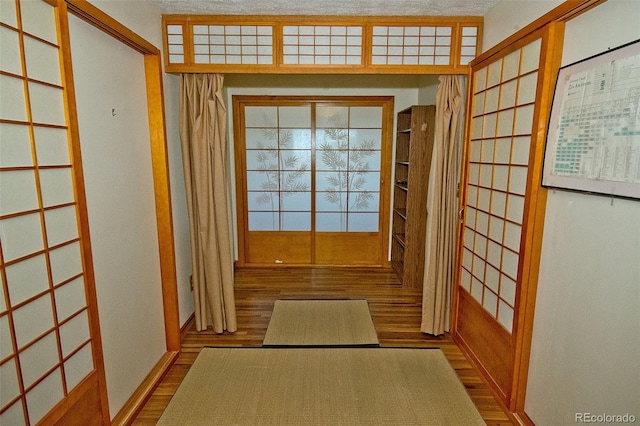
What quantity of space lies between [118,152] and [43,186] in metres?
0.69

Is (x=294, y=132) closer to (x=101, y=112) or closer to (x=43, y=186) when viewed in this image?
(x=101, y=112)

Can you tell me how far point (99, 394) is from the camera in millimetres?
1768

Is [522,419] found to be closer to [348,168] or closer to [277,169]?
[348,168]

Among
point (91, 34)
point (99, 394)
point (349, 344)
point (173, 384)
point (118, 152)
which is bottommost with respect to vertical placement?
point (173, 384)

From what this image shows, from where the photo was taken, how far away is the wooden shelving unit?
147 inches

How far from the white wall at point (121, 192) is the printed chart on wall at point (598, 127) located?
7.27ft

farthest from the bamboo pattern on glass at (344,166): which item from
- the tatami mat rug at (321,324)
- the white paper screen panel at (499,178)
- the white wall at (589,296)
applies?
the white wall at (589,296)

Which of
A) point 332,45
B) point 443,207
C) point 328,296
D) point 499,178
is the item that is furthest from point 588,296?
point 328,296

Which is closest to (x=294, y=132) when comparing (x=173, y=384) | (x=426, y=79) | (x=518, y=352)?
(x=426, y=79)

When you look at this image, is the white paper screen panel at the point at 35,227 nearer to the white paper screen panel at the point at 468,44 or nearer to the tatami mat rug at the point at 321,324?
the tatami mat rug at the point at 321,324

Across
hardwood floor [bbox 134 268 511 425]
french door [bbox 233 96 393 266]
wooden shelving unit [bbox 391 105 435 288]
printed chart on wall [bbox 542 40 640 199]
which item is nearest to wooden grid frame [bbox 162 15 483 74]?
wooden shelving unit [bbox 391 105 435 288]

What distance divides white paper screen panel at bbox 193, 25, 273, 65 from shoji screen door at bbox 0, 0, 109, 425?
129 centimetres

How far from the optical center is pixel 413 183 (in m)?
3.84

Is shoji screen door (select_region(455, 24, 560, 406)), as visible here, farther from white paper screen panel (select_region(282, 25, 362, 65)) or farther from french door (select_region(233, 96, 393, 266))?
french door (select_region(233, 96, 393, 266))
